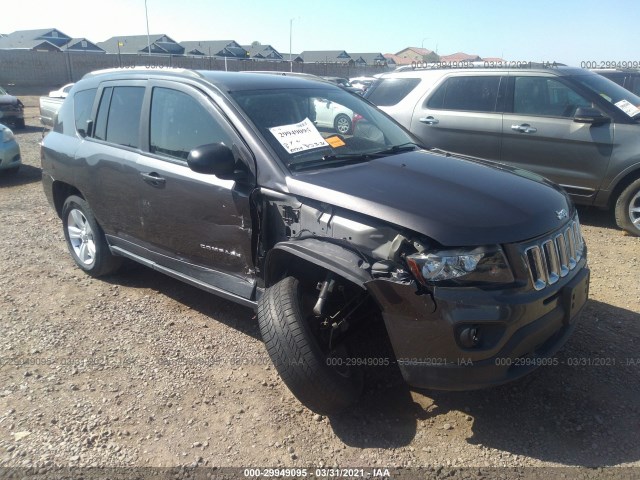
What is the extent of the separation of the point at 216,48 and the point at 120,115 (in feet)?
203

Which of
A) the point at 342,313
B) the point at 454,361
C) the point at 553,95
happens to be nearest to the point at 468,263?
the point at 454,361

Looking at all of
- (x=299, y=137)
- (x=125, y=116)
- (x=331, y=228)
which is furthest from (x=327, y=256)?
(x=125, y=116)

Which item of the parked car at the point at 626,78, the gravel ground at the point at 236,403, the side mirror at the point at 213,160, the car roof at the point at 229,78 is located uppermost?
the car roof at the point at 229,78

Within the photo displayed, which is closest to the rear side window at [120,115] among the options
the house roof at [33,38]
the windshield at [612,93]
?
the windshield at [612,93]

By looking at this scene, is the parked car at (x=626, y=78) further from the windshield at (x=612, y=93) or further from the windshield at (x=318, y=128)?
the windshield at (x=318, y=128)

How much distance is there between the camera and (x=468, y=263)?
8.13ft

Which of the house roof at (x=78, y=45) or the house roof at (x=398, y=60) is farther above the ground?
the house roof at (x=78, y=45)

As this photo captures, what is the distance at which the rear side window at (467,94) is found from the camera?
6.76m

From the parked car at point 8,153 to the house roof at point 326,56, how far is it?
60.7m

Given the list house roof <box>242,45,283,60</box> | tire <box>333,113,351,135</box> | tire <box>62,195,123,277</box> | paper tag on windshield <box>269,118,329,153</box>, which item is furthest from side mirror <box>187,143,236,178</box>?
house roof <box>242,45,283,60</box>

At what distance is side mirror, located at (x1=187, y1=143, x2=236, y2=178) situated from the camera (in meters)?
2.97

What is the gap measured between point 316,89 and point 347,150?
754 mm

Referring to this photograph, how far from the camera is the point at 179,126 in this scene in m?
3.63

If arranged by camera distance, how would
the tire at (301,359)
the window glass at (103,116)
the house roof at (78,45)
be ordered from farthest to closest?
the house roof at (78,45), the window glass at (103,116), the tire at (301,359)
